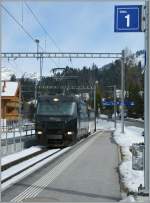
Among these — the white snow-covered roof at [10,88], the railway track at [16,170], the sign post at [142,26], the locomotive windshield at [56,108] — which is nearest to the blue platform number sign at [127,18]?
the sign post at [142,26]

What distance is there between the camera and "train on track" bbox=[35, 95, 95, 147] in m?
30.7

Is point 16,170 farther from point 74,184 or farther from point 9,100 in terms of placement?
point 9,100

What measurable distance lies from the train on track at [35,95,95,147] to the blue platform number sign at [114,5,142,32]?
20.2 meters

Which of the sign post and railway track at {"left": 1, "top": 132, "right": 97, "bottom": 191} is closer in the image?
the sign post

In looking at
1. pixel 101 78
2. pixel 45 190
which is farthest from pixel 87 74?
pixel 45 190

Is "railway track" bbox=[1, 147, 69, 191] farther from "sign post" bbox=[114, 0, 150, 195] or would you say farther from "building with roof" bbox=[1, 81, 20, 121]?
"building with roof" bbox=[1, 81, 20, 121]

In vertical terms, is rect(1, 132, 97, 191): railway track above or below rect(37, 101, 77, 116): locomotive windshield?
below

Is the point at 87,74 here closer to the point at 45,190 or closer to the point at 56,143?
the point at 56,143

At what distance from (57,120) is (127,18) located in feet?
67.4

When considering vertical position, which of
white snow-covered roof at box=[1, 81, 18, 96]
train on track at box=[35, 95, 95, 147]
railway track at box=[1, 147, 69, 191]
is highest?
white snow-covered roof at box=[1, 81, 18, 96]

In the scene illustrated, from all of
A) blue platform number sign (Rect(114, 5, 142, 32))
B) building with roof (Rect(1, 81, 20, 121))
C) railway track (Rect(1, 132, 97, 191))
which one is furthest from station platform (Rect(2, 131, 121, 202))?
building with roof (Rect(1, 81, 20, 121))

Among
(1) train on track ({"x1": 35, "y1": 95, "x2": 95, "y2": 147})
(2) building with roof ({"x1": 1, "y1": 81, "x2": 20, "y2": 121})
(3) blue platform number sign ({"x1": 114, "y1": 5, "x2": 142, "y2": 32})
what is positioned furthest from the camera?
(2) building with roof ({"x1": 1, "y1": 81, "x2": 20, "y2": 121})

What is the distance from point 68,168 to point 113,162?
266 cm

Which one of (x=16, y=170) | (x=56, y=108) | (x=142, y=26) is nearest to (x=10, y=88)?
(x=56, y=108)
